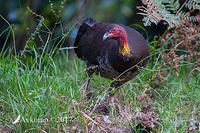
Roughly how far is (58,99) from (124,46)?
114 cm

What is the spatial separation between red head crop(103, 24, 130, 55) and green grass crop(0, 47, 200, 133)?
0.40 m

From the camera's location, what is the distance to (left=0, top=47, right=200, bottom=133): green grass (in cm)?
296

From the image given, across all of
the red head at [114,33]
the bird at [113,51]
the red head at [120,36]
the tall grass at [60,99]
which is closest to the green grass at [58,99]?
the tall grass at [60,99]

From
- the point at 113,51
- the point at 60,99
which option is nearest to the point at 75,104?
the point at 60,99

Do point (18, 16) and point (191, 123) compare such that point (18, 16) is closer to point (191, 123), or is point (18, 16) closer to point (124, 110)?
point (124, 110)

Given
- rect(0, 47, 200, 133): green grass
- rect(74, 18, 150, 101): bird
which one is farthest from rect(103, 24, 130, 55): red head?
rect(0, 47, 200, 133): green grass

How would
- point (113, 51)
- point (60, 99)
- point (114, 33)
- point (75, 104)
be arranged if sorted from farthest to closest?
point (113, 51) → point (114, 33) → point (75, 104) → point (60, 99)

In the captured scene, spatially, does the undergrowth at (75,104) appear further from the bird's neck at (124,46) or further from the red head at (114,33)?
the red head at (114,33)

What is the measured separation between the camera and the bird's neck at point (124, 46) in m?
3.80

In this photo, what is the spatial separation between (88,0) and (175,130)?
2.84 m

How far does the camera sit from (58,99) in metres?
3.35

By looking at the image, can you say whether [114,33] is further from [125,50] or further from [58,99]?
[58,99]

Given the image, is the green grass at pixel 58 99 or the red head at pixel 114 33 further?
the red head at pixel 114 33

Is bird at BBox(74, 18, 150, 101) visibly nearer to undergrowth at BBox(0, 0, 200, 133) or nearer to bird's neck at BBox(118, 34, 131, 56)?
bird's neck at BBox(118, 34, 131, 56)
